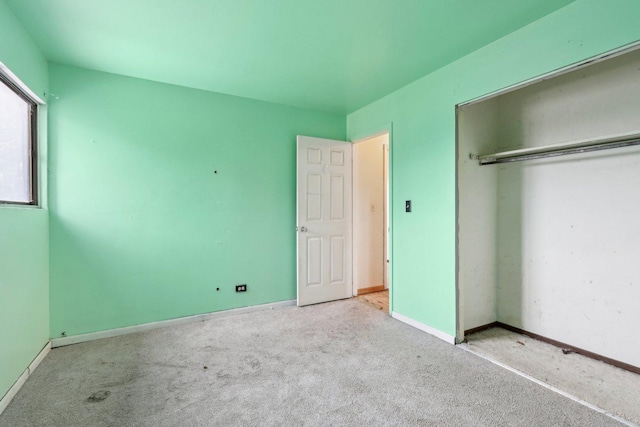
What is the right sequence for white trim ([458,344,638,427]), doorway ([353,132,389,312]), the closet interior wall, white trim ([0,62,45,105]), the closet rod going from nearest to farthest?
1. white trim ([458,344,638,427])
2. white trim ([0,62,45,105])
3. the closet rod
4. the closet interior wall
5. doorway ([353,132,389,312])

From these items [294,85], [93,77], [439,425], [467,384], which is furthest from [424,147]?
[93,77]

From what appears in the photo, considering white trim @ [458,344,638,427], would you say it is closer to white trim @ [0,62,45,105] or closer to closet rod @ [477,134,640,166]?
closet rod @ [477,134,640,166]

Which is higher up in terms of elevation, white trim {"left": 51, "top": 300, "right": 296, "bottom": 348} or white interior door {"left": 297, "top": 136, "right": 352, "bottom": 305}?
white interior door {"left": 297, "top": 136, "right": 352, "bottom": 305}

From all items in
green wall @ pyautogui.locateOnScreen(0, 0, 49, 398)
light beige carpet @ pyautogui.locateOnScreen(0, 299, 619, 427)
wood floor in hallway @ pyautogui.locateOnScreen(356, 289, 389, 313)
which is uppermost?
green wall @ pyautogui.locateOnScreen(0, 0, 49, 398)

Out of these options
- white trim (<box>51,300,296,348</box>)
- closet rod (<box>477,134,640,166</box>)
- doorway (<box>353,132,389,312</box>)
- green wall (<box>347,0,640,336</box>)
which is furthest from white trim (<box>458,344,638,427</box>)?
white trim (<box>51,300,296,348</box>)

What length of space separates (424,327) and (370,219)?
174 centimetres

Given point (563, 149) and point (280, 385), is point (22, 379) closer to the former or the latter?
point (280, 385)

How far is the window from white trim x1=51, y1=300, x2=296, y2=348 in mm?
1225

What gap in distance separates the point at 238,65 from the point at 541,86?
2.73 m

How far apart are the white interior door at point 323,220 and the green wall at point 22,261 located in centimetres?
232

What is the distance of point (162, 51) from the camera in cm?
233

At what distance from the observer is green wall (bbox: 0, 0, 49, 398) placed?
70.2 inches

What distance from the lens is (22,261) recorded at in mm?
2029

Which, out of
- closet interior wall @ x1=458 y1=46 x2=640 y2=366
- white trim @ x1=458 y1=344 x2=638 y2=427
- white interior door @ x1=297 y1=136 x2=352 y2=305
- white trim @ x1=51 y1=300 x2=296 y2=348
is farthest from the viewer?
white interior door @ x1=297 y1=136 x2=352 y2=305
